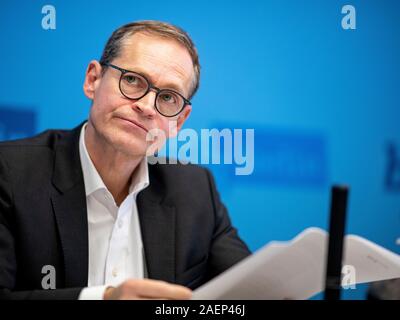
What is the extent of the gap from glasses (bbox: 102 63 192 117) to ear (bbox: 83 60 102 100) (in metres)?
0.12

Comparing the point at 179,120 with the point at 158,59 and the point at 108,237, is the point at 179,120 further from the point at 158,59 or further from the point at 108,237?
the point at 108,237

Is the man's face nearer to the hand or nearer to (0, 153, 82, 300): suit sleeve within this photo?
(0, 153, 82, 300): suit sleeve

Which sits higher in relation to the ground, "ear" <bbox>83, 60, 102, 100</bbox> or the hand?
"ear" <bbox>83, 60, 102, 100</bbox>

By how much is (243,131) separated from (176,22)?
60cm

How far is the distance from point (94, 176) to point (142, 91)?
347 millimetres

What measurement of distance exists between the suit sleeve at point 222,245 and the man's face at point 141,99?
422 mm

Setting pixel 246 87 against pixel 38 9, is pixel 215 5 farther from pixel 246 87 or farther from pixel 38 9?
pixel 38 9

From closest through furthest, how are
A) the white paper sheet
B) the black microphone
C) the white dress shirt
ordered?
the black microphone, the white paper sheet, the white dress shirt

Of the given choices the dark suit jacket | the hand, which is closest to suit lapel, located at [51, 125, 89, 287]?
the dark suit jacket

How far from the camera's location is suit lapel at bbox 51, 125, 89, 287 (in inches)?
64.2

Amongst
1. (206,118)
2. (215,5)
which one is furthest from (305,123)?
(215,5)

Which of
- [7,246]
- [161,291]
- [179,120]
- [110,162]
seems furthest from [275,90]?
[161,291]

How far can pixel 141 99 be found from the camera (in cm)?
179

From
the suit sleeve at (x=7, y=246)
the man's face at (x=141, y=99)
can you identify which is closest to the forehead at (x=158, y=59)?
the man's face at (x=141, y=99)
